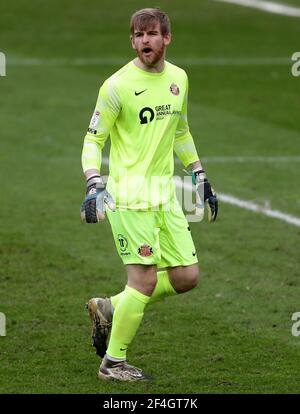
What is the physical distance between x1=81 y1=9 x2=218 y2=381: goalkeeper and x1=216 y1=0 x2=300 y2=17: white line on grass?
71.9 feet

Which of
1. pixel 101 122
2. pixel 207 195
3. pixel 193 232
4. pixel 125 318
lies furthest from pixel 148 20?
pixel 193 232

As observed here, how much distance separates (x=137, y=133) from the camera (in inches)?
336

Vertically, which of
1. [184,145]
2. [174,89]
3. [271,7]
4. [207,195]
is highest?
[271,7]

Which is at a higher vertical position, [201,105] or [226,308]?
[201,105]

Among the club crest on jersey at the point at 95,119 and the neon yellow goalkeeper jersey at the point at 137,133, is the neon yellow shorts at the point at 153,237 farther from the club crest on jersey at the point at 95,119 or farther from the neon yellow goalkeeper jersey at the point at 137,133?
the club crest on jersey at the point at 95,119

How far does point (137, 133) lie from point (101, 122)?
269 mm

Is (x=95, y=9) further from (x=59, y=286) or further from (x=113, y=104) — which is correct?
(x=113, y=104)

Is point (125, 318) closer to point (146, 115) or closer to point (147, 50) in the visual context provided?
point (146, 115)

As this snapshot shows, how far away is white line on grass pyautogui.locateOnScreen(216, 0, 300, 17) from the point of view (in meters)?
30.3

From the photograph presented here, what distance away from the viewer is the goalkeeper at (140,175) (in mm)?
8453

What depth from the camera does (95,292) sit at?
10.9 meters

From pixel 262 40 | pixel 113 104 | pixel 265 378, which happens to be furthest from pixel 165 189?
pixel 262 40

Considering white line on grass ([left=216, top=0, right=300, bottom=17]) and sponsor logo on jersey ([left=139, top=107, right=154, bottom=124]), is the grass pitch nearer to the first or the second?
sponsor logo on jersey ([left=139, top=107, right=154, bottom=124])

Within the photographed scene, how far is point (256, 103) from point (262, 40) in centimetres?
667
